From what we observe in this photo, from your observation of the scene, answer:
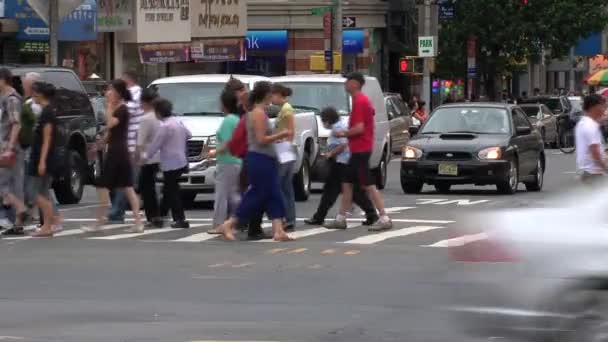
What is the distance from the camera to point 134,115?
63.2ft

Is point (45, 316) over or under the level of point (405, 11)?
under

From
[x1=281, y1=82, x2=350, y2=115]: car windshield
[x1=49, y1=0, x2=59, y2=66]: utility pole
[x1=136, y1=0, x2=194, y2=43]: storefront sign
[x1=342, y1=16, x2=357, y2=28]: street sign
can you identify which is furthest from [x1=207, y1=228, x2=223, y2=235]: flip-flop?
[x1=342, y1=16, x2=357, y2=28]: street sign

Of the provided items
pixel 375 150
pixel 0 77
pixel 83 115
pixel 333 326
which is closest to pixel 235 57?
pixel 375 150

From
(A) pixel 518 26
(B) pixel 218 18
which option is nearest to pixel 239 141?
(B) pixel 218 18

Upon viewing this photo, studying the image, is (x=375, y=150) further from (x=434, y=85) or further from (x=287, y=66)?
(x=434, y=85)

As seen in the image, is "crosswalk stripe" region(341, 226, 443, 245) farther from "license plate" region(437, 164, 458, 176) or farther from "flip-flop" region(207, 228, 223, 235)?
"license plate" region(437, 164, 458, 176)

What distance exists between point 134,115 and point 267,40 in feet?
126

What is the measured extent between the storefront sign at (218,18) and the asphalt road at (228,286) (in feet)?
90.7

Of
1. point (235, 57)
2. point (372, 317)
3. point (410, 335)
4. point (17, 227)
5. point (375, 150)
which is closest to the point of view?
point (410, 335)

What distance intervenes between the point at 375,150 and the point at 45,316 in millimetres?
14891

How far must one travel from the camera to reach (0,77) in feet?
57.7

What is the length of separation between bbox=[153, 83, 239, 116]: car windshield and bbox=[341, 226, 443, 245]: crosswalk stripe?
4.75m

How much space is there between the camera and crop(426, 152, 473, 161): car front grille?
79.6 ft

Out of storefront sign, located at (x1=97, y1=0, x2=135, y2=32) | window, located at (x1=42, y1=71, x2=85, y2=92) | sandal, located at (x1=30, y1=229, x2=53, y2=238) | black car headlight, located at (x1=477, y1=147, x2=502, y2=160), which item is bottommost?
sandal, located at (x1=30, y1=229, x2=53, y2=238)
